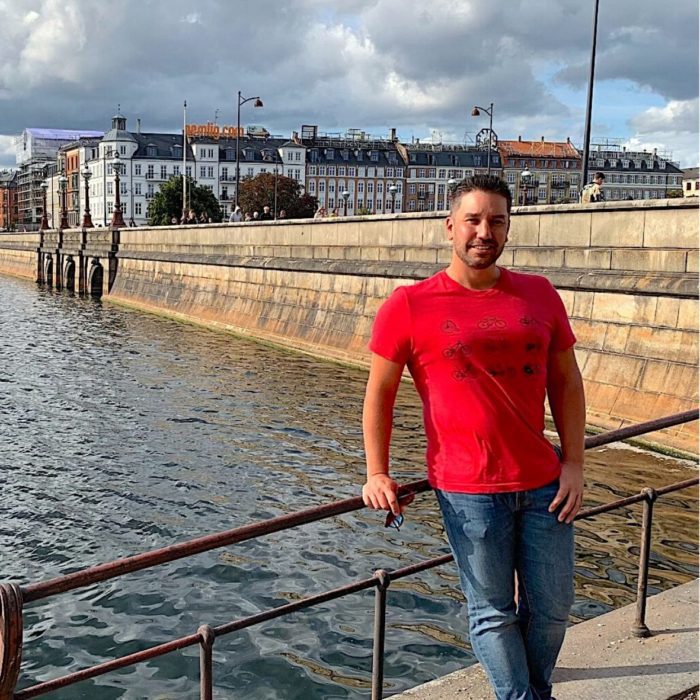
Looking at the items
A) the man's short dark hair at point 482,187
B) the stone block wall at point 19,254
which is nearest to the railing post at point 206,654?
the man's short dark hair at point 482,187

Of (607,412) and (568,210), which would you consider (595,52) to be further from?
(607,412)

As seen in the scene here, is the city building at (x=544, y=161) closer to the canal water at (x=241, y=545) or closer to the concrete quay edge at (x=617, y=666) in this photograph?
the canal water at (x=241, y=545)

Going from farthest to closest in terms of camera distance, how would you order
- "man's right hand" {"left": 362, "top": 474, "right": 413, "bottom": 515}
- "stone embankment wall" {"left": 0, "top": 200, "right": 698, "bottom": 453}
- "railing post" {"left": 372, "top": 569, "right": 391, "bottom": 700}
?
"stone embankment wall" {"left": 0, "top": 200, "right": 698, "bottom": 453} → "railing post" {"left": 372, "top": 569, "right": 391, "bottom": 700} → "man's right hand" {"left": 362, "top": 474, "right": 413, "bottom": 515}

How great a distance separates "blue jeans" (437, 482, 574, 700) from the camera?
2.92 metres

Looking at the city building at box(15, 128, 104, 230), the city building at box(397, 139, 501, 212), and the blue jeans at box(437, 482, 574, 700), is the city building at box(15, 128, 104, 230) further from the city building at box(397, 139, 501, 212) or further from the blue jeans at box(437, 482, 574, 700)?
the blue jeans at box(437, 482, 574, 700)

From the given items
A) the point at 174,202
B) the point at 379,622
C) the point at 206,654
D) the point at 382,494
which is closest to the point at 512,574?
the point at 382,494

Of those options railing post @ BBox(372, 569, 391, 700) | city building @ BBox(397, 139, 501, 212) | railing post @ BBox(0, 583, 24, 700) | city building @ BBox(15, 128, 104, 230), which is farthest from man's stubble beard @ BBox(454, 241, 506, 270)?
city building @ BBox(15, 128, 104, 230)

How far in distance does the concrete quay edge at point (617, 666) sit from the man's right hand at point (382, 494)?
1103 millimetres

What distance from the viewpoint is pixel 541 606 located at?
3.00 meters

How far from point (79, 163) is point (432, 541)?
447 feet

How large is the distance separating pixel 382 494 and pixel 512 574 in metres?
0.50

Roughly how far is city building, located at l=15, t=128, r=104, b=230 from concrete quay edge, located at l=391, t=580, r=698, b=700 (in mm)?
170803

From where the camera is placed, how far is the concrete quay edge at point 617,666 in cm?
366

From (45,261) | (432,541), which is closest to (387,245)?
(432,541)
